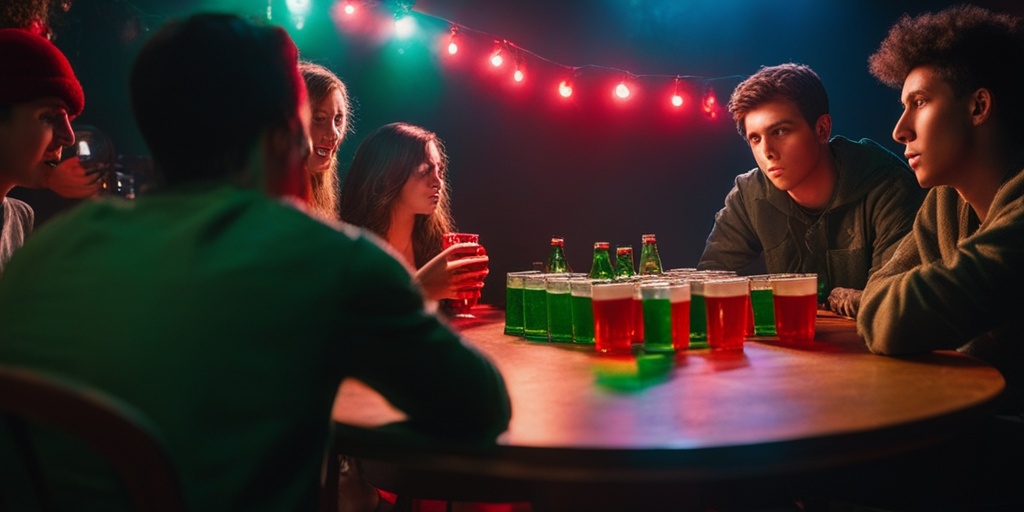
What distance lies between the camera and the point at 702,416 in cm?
115

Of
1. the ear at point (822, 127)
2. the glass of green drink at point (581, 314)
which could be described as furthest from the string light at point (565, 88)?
the glass of green drink at point (581, 314)

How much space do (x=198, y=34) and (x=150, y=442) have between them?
0.55 m

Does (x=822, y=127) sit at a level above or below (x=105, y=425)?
above

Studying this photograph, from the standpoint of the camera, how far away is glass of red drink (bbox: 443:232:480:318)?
95.7 inches

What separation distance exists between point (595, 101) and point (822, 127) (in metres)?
2.37

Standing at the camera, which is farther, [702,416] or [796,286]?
[796,286]

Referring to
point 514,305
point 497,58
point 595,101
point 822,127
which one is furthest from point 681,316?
point 595,101

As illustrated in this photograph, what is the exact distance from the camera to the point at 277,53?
3.42 ft

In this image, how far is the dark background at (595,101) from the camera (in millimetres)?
4824

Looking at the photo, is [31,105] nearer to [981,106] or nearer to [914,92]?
[914,92]

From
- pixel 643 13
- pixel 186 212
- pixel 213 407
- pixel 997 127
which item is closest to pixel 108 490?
pixel 213 407

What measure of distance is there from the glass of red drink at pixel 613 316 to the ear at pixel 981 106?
1.03 meters

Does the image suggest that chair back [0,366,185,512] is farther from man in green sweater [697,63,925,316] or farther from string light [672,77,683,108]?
string light [672,77,683,108]

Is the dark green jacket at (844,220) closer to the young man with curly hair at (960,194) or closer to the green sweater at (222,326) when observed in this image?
the young man with curly hair at (960,194)
